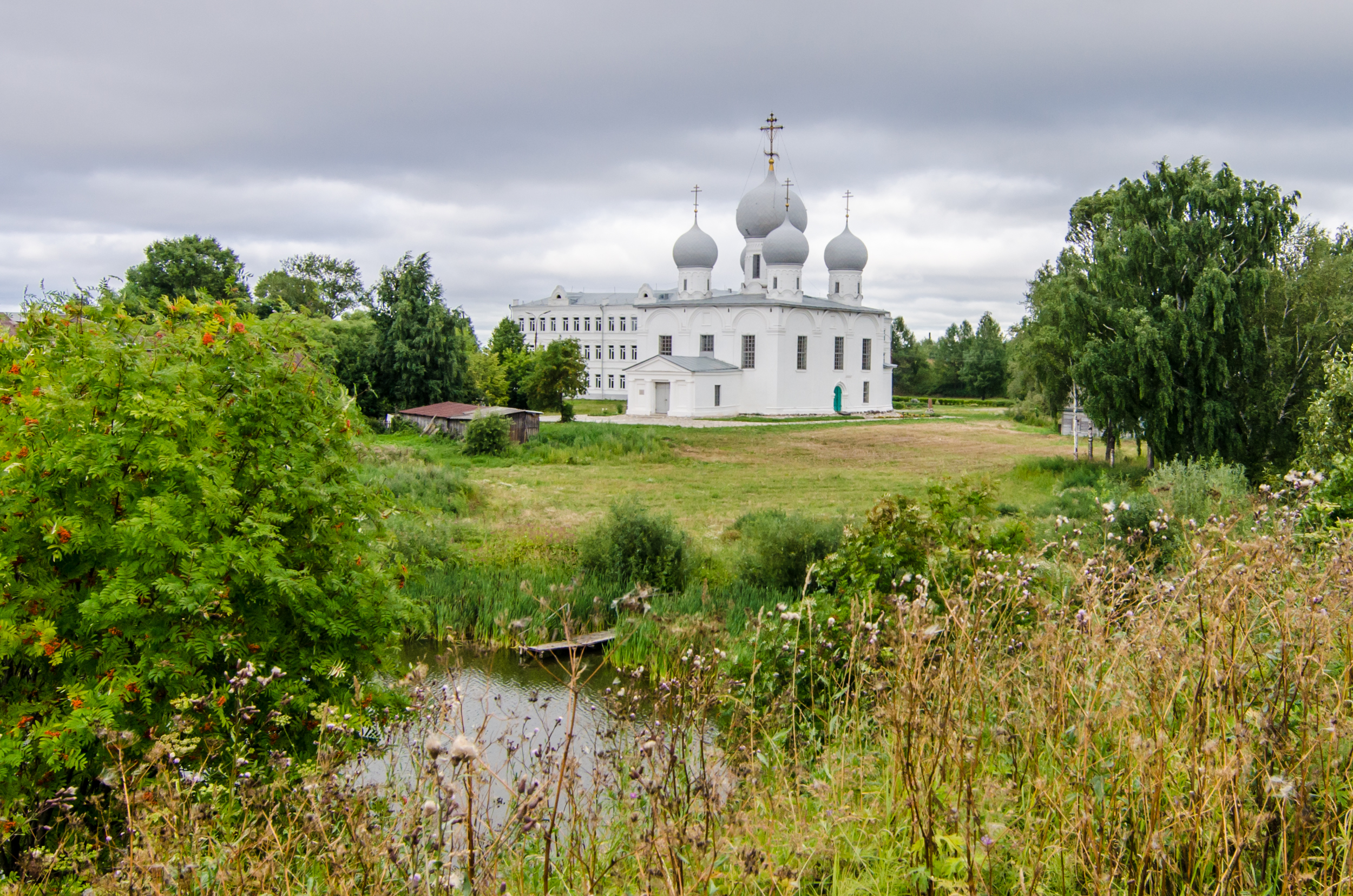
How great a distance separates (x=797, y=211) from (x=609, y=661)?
46.1 m

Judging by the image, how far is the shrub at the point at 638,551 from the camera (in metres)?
11.9

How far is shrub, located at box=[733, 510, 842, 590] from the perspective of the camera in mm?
11539

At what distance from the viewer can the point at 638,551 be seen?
12.1 metres

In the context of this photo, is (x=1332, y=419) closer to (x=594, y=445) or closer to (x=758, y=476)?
(x=758, y=476)

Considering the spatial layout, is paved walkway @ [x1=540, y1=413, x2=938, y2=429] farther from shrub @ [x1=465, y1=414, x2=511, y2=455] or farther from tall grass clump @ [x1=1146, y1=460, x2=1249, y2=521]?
tall grass clump @ [x1=1146, y1=460, x2=1249, y2=521]

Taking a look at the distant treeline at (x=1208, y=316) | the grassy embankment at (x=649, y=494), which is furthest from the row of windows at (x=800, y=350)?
the distant treeline at (x=1208, y=316)

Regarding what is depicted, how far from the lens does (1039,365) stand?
890 inches

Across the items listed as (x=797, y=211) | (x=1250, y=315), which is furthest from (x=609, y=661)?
(x=797, y=211)

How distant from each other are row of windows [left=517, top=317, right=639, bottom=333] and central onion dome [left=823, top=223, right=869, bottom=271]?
1228cm

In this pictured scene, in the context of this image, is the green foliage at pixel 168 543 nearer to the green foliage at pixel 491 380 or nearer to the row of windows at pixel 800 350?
the green foliage at pixel 491 380

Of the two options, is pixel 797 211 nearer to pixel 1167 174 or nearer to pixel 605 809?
pixel 1167 174

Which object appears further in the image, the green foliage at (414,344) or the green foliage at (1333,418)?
the green foliage at (414,344)

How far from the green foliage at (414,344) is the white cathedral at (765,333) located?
12.2 meters

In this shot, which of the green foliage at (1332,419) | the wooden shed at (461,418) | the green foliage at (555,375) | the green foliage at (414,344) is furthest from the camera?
the green foliage at (555,375)
